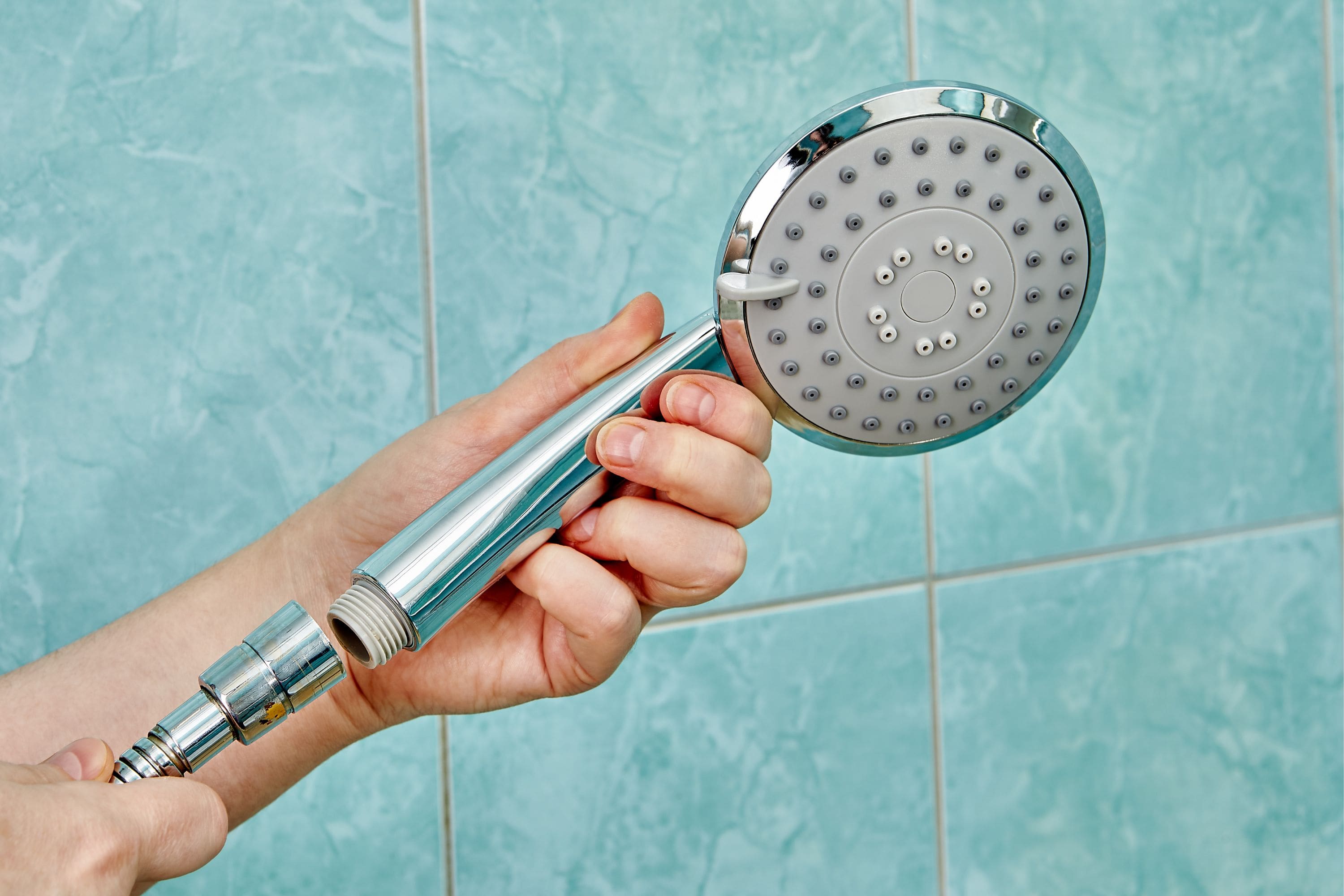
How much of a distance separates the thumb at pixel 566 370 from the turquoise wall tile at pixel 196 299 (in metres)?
0.09

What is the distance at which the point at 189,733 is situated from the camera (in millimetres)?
317

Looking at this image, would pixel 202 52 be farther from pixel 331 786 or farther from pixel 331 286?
pixel 331 786

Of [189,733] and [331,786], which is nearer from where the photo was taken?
[189,733]

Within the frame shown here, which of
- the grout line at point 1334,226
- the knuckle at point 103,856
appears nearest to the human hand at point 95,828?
the knuckle at point 103,856

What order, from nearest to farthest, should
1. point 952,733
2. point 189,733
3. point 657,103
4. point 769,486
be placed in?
1. point 189,733
2. point 769,486
3. point 657,103
4. point 952,733

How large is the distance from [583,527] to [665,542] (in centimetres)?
4

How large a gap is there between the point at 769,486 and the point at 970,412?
93 millimetres

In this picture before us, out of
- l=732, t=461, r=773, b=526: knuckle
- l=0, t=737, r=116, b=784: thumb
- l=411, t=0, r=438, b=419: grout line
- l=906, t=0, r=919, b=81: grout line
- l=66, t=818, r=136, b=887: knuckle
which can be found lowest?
l=66, t=818, r=136, b=887: knuckle

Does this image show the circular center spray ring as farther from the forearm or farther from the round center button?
the forearm

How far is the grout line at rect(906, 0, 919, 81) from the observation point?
602 mm

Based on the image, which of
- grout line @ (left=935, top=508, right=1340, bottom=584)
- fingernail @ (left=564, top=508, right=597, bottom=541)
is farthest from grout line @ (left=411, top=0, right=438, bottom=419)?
grout line @ (left=935, top=508, right=1340, bottom=584)

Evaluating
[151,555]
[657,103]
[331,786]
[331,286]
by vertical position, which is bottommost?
[331,786]

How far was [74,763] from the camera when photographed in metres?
0.31

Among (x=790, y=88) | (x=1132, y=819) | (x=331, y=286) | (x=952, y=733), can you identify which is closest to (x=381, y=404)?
(x=331, y=286)
